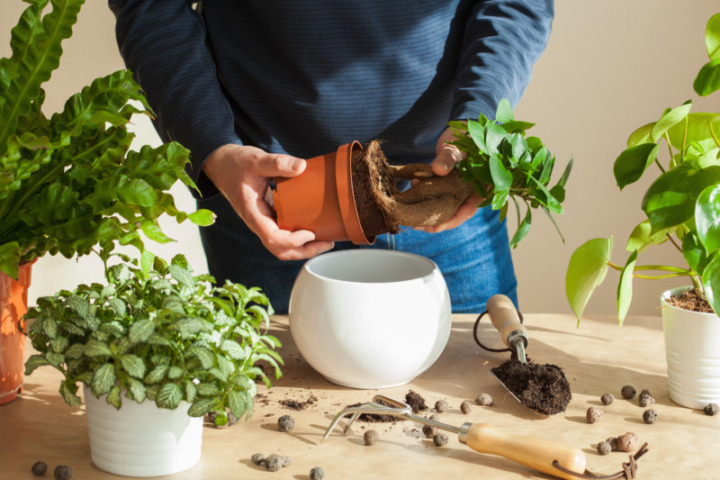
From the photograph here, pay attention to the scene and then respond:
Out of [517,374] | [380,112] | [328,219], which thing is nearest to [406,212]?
[328,219]

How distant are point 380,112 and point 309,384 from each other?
1.93 ft

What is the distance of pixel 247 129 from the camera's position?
4.73 feet

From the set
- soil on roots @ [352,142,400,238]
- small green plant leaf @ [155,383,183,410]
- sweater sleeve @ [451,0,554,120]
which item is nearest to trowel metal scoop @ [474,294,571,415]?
soil on roots @ [352,142,400,238]

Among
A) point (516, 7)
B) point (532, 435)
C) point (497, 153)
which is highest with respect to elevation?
point (516, 7)

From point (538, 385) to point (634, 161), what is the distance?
294mm

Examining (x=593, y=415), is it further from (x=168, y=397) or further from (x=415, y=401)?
(x=168, y=397)

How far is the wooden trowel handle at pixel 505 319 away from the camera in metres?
1.05

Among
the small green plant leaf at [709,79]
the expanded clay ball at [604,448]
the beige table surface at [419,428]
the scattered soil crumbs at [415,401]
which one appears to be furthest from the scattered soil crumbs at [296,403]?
the small green plant leaf at [709,79]

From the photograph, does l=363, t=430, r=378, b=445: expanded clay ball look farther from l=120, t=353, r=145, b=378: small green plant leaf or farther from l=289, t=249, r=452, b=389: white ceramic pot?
l=120, t=353, r=145, b=378: small green plant leaf

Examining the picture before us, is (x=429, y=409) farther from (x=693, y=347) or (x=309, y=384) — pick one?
(x=693, y=347)

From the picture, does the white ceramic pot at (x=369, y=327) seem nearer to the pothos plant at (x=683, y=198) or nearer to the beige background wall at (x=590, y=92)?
the pothos plant at (x=683, y=198)

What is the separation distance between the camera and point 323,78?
1.35 metres

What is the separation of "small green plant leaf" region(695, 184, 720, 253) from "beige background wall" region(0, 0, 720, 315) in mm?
1777

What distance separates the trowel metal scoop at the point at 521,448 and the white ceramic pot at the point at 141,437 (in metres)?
0.16
